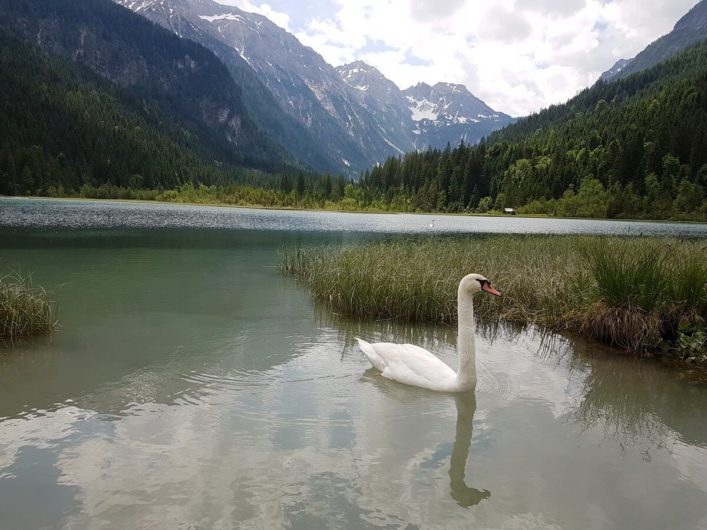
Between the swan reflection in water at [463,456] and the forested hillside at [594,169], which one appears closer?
the swan reflection in water at [463,456]

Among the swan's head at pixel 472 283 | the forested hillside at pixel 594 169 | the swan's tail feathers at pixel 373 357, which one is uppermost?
the forested hillside at pixel 594 169

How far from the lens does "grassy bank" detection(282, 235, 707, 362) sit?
945 centimetres

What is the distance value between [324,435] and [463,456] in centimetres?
156

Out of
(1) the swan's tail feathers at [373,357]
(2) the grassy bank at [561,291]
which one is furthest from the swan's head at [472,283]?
(2) the grassy bank at [561,291]

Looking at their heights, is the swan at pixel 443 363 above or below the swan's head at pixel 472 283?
below

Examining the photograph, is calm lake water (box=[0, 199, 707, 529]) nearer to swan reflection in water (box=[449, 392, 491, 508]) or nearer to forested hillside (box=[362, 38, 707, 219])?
swan reflection in water (box=[449, 392, 491, 508])

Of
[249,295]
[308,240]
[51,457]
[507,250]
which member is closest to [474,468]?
[51,457]

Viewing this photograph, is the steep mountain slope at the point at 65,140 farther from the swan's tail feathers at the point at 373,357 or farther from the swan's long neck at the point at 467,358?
the swan's long neck at the point at 467,358

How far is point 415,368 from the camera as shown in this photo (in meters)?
7.37

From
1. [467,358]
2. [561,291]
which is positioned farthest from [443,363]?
[561,291]

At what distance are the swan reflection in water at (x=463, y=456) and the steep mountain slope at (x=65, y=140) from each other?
128499 millimetres

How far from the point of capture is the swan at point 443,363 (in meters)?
6.94

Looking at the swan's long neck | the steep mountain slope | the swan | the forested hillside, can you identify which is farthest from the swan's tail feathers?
the steep mountain slope

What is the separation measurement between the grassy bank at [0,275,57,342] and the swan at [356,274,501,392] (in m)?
6.41
